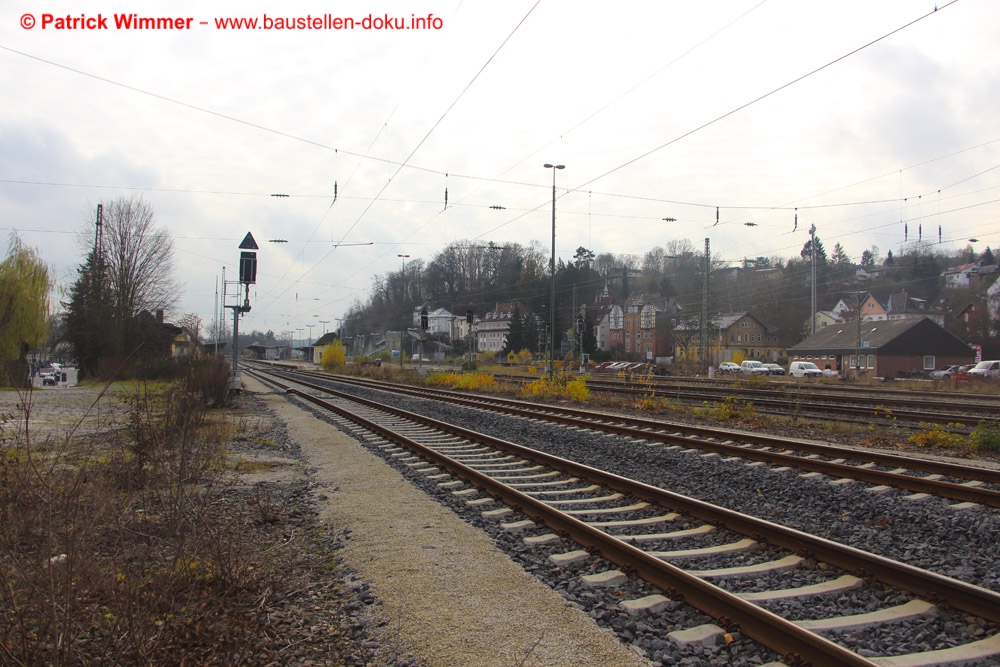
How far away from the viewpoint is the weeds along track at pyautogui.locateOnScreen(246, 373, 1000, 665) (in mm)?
4176

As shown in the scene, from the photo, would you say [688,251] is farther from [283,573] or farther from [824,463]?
[283,573]

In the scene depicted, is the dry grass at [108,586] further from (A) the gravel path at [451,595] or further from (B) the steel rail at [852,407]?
(B) the steel rail at [852,407]

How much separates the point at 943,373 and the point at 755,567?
50549 mm

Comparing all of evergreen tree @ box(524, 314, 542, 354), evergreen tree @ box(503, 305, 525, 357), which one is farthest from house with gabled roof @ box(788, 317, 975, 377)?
evergreen tree @ box(503, 305, 525, 357)

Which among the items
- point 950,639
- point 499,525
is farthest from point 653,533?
point 950,639

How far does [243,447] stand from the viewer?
45.9 feet

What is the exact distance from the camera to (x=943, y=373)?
46719 mm

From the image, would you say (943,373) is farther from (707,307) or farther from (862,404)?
(862,404)

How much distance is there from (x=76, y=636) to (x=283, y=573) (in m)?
2.16

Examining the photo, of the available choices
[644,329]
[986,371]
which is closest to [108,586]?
[986,371]

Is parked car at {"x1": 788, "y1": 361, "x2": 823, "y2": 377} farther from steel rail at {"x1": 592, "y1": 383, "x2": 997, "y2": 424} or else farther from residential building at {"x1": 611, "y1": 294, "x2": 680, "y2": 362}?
residential building at {"x1": 611, "y1": 294, "x2": 680, "y2": 362}

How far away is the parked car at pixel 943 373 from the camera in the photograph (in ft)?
143

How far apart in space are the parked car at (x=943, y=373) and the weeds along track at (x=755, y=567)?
42131mm

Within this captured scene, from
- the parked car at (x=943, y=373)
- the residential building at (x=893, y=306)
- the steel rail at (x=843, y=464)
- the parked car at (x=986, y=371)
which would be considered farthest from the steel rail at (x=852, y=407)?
the residential building at (x=893, y=306)
